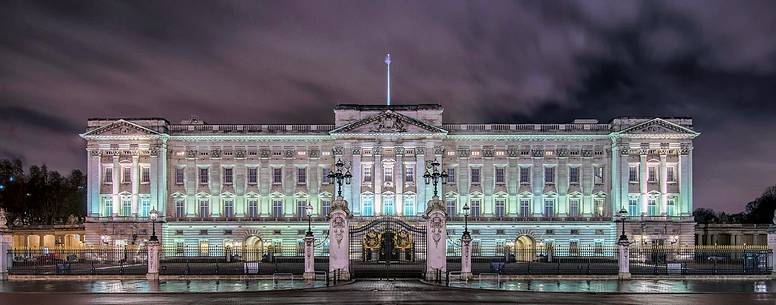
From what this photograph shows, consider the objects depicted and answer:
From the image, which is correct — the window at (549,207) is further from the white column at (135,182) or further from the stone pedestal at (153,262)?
the stone pedestal at (153,262)

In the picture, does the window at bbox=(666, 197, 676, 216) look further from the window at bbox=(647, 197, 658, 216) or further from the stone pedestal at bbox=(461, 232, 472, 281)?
the stone pedestal at bbox=(461, 232, 472, 281)

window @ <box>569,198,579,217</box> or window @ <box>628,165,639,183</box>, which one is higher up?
window @ <box>628,165,639,183</box>

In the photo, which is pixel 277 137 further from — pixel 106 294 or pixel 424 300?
pixel 424 300

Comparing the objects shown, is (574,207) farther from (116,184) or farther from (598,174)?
(116,184)

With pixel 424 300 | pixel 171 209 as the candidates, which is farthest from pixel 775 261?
pixel 171 209

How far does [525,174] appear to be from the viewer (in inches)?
3300

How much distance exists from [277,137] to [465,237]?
1615 inches

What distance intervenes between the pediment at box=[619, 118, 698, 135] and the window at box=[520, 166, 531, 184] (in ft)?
31.4

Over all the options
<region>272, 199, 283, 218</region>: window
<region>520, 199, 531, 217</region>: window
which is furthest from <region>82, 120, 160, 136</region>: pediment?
<region>520, 199, 531, 217</region>: window

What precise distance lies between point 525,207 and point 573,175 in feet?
18.6

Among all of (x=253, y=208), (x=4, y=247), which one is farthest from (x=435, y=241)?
(x=253, y=208)

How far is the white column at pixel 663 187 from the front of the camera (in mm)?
81688

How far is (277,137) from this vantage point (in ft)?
274

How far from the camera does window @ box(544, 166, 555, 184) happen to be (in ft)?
274
